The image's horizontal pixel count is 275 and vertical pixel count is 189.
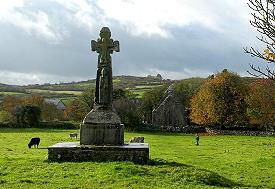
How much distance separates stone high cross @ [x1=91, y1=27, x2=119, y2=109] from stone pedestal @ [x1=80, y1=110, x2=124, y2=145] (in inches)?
31.4

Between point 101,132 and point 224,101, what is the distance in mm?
56799

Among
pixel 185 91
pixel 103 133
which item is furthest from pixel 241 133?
pixel 103 133

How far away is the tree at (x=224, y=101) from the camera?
239 ft

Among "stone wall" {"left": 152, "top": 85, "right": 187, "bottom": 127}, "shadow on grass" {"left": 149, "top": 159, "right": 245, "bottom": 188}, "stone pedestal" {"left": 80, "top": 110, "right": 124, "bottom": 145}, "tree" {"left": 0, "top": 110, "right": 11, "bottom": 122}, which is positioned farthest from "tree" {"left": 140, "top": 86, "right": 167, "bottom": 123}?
"shadow on grass" {"left": 149, "top": 159, "right": 245, "bottom": 188}

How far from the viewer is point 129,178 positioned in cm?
1404

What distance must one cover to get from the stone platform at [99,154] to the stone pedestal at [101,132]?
1.02 metres

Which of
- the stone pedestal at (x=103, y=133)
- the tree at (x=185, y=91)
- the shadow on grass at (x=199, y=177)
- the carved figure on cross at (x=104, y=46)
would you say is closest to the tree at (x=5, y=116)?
the tree at (x=185, y=91)

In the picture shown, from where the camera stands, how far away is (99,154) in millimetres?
17656

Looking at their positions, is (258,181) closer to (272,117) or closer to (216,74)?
(272,117)

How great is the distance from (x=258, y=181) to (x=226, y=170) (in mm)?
3112

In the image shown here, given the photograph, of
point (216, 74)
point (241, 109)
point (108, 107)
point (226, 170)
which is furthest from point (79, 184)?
point (216, 74)

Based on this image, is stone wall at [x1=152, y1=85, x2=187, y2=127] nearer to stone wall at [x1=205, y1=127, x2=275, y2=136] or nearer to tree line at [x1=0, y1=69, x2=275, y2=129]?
tree line at [x1=0, y1=69, x2=275, y2=129]

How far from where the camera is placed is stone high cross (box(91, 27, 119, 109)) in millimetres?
19609

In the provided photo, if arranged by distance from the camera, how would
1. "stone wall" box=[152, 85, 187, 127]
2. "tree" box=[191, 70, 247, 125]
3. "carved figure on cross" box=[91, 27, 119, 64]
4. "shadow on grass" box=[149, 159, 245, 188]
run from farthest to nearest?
"stone wall" box=[152, 85, 187, 127] → "tree" box=[191, 70, 247, 125] → "carved figure on cross" box=[91, 27, 119, 64] → "shadow on grass" box=[149, 159, 245, 188]
